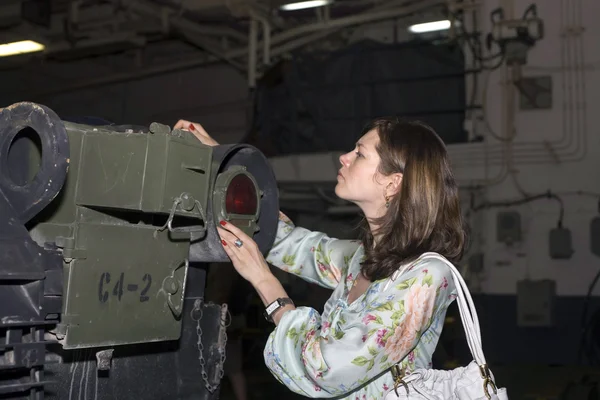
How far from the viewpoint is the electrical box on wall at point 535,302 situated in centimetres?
629

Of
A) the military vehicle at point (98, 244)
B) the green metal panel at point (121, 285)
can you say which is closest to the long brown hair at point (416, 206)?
the military vehicle at point (98, 244)

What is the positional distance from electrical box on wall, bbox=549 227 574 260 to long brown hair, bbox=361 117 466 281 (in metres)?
5.00

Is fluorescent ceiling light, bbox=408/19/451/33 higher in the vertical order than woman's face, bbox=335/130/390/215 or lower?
higher

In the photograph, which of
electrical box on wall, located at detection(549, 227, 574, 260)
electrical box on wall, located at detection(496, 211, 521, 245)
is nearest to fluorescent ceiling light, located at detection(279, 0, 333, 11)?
electrical box on wall, located at detection(496, 211, 521, 245)

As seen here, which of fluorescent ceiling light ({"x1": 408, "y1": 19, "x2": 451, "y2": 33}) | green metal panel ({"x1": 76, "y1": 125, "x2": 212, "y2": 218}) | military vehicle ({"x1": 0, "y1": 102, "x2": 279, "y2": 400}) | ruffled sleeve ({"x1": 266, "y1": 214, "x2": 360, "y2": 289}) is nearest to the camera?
military vehicle ({"x1": 0, "y1": 102, "x2": 279, "y2": 400})

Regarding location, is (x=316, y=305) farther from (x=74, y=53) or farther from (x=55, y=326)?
(x=55, y=326)

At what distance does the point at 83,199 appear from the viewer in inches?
50.5

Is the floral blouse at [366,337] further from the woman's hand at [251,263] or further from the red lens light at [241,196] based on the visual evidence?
the red lens light at [241,196]

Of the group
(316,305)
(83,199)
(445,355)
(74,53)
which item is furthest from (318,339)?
(74,53)

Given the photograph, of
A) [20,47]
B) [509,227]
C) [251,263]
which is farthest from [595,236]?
[20,47]

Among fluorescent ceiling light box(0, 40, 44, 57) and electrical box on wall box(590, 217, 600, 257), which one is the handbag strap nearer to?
electrical box on wall box(590, 217, 600, 257)

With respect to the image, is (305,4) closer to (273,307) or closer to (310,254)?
(310,254)

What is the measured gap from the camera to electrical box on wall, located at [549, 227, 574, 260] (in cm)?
630

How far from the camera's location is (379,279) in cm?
155
